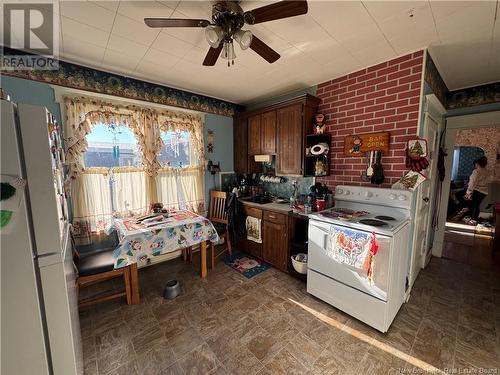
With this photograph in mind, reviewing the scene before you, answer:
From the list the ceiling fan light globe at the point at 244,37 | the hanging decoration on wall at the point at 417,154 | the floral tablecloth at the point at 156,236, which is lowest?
the floral tablecloth at the point at 156,236

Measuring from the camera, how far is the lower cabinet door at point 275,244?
2.67m

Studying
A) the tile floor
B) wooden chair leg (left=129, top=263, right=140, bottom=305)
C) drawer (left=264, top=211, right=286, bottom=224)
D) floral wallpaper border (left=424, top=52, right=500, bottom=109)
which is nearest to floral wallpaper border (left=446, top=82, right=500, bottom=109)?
floral wallpaper border (left=424, top=52, right=500, bottom=109)

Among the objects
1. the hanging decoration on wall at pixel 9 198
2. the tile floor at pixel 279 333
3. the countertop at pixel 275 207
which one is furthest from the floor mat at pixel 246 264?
the hanging decoration on wall at pixel 9 198

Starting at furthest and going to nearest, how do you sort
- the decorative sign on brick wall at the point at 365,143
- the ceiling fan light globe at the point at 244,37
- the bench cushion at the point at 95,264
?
1. the decorative sign on brick wall at the point at 365,143
2. the bench cushion at the point at 95,264
3. the ceiling fan light globe at the point at 244,37

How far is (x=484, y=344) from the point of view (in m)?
1.64

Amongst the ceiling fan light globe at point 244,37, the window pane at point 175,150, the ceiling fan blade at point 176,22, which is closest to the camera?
the ceiling fan blade at point 176,22

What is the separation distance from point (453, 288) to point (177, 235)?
3245mm

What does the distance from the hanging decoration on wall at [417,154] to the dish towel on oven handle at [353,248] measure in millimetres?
868

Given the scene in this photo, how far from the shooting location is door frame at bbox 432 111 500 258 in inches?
101

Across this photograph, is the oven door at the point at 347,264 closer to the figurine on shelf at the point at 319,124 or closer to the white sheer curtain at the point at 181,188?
the figurine on shelf at the point at 319,124

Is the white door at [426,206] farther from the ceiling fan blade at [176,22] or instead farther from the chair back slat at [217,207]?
the chair back slat at [217,207]

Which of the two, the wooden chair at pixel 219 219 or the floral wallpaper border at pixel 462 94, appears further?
the wooden chair at pixel 219 219

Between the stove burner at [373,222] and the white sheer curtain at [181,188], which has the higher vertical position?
the white sheer curtain at [181,188]

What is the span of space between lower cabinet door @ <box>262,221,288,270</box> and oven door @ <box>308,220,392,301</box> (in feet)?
1.64
